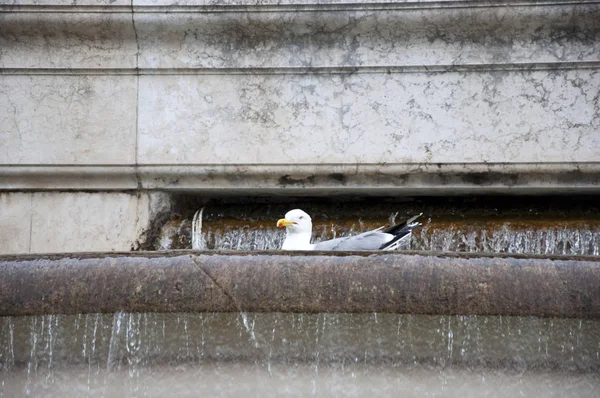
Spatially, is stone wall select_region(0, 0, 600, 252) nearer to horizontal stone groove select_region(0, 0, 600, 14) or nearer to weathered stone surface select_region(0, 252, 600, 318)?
horizontal stone groove select_region(0, 0, 600, 14)

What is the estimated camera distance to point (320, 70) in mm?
4273

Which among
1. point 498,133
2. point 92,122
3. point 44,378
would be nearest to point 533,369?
point 44,378

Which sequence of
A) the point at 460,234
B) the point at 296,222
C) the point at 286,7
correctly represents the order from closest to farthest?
the point at 296,222, the point at 460,234, the point at 286,7

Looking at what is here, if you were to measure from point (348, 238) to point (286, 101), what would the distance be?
1.04m

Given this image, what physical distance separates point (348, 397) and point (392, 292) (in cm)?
33

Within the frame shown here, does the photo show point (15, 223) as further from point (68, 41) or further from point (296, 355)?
point (296, 355)

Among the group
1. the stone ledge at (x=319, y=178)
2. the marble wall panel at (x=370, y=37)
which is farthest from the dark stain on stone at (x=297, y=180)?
the marble wall panel at (x=370, y=37)

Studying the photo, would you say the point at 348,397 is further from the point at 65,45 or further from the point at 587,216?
the point at 65,45

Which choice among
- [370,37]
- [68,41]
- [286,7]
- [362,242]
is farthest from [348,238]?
[68,41]

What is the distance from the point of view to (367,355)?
243cm

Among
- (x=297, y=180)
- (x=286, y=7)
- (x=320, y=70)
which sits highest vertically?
(x=286, y=7)

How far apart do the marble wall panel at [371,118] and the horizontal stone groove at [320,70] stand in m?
0.02

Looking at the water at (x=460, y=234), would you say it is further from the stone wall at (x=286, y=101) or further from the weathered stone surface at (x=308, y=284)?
the weathered stone surface at (x=308, y=284)

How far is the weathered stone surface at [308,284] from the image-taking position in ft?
7.50
